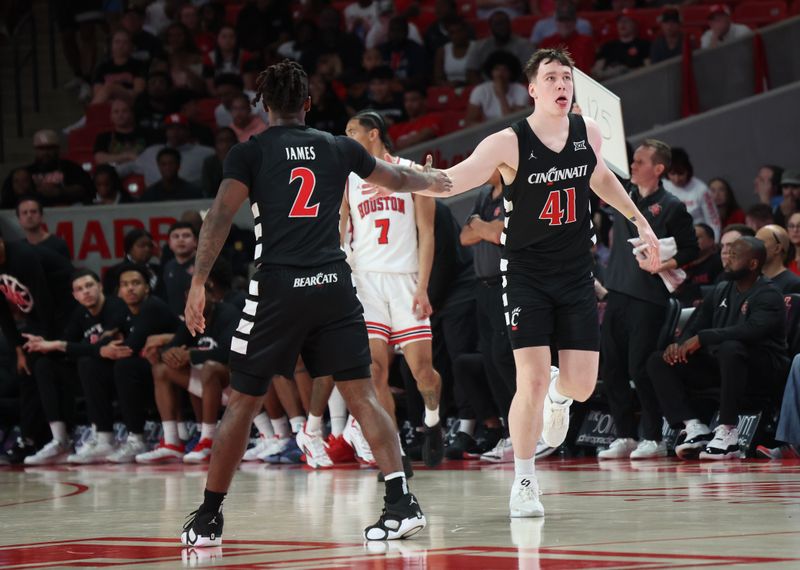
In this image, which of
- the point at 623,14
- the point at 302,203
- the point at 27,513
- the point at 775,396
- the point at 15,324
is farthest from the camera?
the point at 623,14

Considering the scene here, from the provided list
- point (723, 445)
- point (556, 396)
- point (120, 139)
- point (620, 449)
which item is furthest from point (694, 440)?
point (120, 139)

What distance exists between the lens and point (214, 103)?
17688 mm

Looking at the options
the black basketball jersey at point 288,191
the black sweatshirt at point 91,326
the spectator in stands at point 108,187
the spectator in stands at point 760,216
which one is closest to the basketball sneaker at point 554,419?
the black basketball jersey at point 288,191

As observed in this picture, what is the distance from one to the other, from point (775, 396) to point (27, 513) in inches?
215

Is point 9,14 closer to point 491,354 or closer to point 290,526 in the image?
point 491,354

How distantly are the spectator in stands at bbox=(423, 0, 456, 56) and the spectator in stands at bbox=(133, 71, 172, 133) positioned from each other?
3.50 m

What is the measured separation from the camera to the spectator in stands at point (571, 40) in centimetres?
1587

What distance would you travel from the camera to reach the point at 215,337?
1207cm

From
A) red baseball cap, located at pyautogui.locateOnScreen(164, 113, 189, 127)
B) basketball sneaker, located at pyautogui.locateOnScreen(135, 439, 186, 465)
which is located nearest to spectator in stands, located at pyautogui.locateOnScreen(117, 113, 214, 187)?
red baseball cap, located at pyautogui.locateOnScreen(164, 113, 189, 127)

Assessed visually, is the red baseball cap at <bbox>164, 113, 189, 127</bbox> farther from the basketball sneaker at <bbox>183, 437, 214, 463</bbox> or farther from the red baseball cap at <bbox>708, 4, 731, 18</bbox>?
the red baseball cap at <bbox>708, 4, 731, 18</bbox>

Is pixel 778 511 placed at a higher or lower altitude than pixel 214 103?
lower

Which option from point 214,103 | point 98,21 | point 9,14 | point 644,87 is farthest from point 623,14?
point 9,14

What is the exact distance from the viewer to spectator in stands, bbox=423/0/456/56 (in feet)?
57.2

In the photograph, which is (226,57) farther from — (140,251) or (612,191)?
(612,191)
